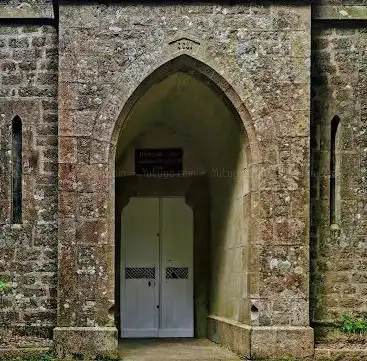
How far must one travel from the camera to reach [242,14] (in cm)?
1045

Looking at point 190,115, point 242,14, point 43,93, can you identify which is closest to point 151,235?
point 190,115

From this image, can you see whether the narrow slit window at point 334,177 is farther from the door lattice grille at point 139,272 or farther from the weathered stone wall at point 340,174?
the door lattice grille at point 139,272

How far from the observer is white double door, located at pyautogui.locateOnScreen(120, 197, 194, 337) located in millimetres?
13086

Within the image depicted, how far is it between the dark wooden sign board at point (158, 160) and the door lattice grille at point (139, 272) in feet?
4.41

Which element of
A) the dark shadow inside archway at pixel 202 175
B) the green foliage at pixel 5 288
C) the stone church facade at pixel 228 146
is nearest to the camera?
the stone church facade at pixel 228 146

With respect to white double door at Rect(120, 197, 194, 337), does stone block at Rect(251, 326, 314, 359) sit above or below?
below

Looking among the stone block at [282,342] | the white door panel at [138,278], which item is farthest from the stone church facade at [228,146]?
the white door panel at [138,278]

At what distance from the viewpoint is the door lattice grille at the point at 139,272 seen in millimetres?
13102

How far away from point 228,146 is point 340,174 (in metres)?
1.46

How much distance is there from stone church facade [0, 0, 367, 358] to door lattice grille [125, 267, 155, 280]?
184 cm

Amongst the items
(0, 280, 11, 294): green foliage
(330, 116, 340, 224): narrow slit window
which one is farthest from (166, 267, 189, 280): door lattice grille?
(0, 280, 11, 294): green foliage

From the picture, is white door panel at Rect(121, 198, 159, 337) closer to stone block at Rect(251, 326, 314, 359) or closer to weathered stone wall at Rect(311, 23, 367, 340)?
weathered stone wall at Rect(311, 23, 367, 340)

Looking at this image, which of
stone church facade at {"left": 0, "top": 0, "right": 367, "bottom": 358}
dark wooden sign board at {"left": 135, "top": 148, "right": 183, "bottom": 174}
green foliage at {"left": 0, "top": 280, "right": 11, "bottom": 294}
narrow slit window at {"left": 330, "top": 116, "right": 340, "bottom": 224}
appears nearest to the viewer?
stone church facade at {"left": 0, "top": 0, "right": 367, "bottom": 358}

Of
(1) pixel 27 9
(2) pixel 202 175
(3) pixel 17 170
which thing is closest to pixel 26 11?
(1) pixel 27 9
